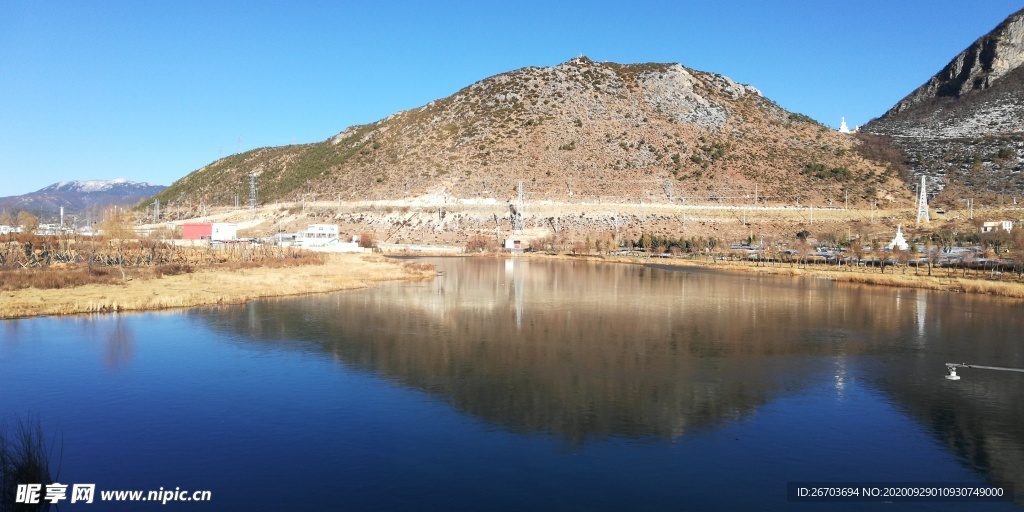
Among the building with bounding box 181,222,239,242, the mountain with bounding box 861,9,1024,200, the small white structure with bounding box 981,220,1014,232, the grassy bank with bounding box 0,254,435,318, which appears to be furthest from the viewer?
the mountain with bounding box 861,9,1024,200

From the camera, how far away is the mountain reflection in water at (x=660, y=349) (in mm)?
15852

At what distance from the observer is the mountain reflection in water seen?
15.9 m

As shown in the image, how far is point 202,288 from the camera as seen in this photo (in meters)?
37.0

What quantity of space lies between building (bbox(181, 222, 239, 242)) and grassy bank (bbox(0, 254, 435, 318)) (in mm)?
41430

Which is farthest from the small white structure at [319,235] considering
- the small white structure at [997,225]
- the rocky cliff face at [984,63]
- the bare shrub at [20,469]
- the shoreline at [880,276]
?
the rocky cliff face at [984,63]

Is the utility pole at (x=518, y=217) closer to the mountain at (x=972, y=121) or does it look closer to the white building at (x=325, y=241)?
the white building at (x=325, y=241)

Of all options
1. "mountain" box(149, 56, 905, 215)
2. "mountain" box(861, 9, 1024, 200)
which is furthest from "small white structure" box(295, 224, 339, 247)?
"mountain" box(861, 9, 1024, 200)

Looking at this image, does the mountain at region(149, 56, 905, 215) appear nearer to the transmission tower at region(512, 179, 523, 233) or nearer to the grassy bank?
the transmission tower at region(512, 179, 523, 233)

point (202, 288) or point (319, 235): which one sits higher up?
point (319, 235)

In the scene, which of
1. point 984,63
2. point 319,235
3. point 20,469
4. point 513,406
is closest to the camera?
point 20,469

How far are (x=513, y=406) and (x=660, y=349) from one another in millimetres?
8703

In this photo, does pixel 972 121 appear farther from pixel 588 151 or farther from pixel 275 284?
pixel 275 284

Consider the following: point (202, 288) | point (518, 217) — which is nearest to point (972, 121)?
point (518, 217)

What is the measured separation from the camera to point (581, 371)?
789 inches
